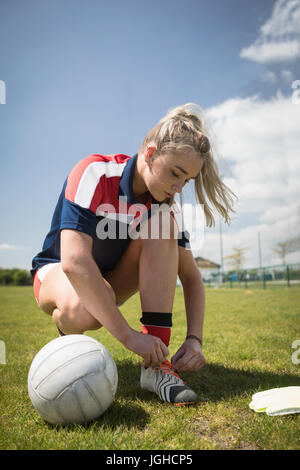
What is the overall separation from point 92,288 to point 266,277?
85.5 feet

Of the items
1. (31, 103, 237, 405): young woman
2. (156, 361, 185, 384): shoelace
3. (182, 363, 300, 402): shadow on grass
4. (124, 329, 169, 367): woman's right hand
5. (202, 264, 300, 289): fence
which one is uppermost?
(31, 103, 237, 405): young woman

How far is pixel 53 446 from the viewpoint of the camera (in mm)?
1731

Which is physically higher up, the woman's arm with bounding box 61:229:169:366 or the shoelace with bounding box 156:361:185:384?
the woman's arm with bounding box 61:229:169:366

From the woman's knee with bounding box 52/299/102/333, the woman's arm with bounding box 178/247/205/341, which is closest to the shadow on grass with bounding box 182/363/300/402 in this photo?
the woman's arm with bounding box 178/247/205/341

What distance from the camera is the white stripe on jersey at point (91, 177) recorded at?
2.20m

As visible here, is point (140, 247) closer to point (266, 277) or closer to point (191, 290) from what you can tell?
point (191, 290)

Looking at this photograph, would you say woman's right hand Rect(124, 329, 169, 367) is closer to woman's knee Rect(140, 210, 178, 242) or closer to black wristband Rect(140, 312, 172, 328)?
black wristband Rect(140, 312, 172, 328)

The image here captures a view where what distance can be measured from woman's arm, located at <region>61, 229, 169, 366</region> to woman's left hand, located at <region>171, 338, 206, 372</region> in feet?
1.32

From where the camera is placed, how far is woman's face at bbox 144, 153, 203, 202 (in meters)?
2.22

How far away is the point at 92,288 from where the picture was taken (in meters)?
2.04

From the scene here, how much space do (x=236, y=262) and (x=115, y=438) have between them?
5172 centimetres

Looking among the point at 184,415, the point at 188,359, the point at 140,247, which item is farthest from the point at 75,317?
the point at 184,415

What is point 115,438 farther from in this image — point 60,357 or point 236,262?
point 236,262

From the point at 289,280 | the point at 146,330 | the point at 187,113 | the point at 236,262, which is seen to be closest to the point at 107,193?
the point at 187,113
